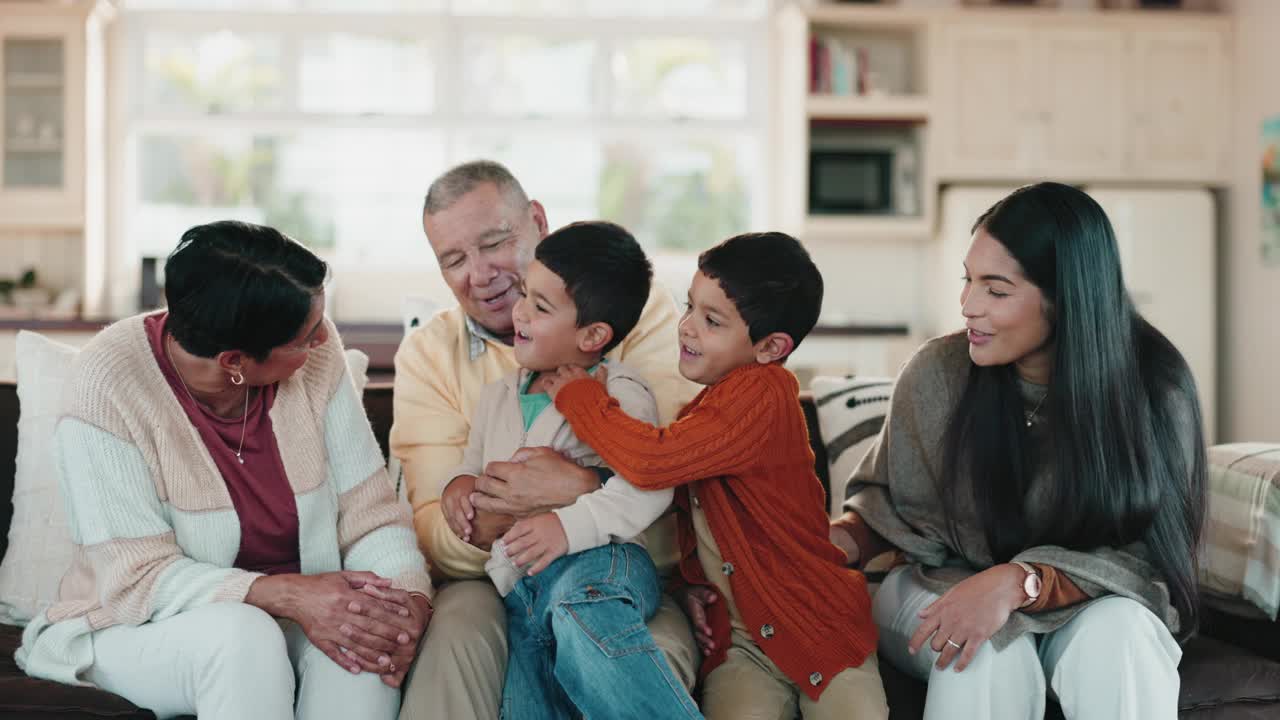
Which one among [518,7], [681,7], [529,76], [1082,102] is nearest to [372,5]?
[518,7]

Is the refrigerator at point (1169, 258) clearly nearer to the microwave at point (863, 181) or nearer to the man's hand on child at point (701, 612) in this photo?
the microwave at point (863, 181)

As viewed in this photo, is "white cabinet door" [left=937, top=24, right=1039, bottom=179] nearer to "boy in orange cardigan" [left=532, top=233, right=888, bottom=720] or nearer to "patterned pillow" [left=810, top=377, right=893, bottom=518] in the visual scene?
"patterned pillow" [left=810, top=377, right=893, bottom=518]

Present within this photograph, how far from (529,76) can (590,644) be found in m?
4.74

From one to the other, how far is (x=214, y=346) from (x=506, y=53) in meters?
4.50

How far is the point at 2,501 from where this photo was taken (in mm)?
2051

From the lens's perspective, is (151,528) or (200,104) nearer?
(151,528)

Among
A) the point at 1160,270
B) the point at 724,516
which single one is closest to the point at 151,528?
the point at 724,516

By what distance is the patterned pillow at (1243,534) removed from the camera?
1861 mm

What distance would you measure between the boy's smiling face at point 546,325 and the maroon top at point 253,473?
0.42 meters

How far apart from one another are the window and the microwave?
17.8 inches

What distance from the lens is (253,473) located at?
1.76 m

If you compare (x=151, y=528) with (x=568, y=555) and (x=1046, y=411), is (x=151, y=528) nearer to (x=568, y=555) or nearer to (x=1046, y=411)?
(x=568, y=555)

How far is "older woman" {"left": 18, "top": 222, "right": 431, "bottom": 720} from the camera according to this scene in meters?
1.57

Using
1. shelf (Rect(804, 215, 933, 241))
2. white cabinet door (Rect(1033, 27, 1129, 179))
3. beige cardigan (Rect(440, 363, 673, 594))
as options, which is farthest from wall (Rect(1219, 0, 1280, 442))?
beige cardigan (Rect(440, 363, 673, 594))
